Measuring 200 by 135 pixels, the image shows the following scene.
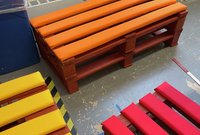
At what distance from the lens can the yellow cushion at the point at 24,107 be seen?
4.76 feet

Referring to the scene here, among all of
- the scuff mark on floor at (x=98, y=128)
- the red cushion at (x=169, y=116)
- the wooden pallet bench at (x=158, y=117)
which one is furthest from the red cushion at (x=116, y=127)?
the scuff mark on floor at (x=98, y=128)

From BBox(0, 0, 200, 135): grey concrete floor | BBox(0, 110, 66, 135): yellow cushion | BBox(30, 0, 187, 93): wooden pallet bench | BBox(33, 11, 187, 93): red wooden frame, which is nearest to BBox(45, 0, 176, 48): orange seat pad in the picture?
BBox(30, 0, 187, 93): wooden pallet bench

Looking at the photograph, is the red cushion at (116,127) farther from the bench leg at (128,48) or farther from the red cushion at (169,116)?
the bench leg at (128,48)

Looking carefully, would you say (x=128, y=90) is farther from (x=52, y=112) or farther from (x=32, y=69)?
(x=32, y=69)

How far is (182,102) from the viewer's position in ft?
5.17

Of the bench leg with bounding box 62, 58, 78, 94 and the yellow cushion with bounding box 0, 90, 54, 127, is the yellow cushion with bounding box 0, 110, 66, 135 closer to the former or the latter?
the yellow cushion with bounding box 0, 90, 54, 127

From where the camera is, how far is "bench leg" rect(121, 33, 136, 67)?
2023 mm

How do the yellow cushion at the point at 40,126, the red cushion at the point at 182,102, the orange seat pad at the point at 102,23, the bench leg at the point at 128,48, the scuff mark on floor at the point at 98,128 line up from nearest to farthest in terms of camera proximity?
the yellow cushion at the point at 40,126 → the red cushion at the point at 182,102 → the scuff mark on floor at the point at 98,128 → the orange seat pad at the point at 102,23 → the bench leg at the point at 128,48

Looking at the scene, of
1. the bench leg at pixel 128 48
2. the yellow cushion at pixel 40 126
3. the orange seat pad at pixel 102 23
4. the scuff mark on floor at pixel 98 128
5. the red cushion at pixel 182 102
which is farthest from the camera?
the bench leg at pixel 128 48

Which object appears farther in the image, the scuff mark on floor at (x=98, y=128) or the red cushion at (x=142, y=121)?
the scuff mark on floor at (x=98, y=128)

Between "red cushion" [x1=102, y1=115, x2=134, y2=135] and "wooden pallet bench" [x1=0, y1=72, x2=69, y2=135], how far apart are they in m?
0.27

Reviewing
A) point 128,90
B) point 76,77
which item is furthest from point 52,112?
point 128,90

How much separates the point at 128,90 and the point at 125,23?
24.8 inches

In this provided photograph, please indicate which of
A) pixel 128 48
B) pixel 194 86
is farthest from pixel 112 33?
pixel 194 86
